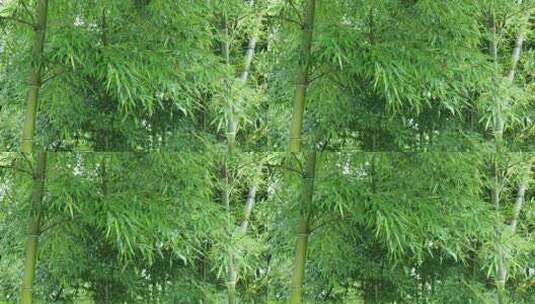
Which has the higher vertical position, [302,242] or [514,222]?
[514,222]

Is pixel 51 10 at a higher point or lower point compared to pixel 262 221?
higher

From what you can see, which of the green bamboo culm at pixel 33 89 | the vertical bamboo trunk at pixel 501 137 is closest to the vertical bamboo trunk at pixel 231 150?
the green bamboo culm at pixel 33 89

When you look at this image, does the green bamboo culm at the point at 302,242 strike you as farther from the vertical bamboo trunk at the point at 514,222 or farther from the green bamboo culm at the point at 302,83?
the vertical bamboo trunk at the point at 514,222

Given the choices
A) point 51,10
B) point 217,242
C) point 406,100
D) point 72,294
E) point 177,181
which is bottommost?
point 72,294

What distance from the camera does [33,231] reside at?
3.20 metres

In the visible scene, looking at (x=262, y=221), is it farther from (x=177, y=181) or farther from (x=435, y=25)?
(x=435, y=25)

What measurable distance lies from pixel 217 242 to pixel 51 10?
46.4 inches

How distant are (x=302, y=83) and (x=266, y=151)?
1.06 feet

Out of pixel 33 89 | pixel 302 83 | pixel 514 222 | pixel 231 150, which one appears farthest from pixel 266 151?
pixel 514 222

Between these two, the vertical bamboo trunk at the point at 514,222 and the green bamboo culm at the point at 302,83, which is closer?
the green bamboo culm at the point at 302,83

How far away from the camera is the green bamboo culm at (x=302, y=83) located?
10.4 feet

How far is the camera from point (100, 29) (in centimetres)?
316

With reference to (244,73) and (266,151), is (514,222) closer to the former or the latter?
(266,151)

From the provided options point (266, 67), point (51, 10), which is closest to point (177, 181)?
point (266, 67)
